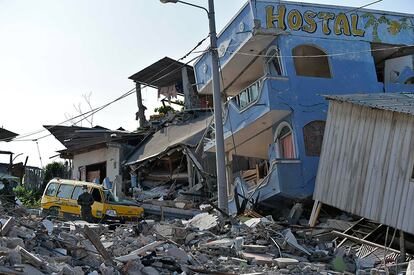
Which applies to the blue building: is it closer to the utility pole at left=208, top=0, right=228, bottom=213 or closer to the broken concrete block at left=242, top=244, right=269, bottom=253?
the utility pole at left=208, top=0, right=228, bottom=213

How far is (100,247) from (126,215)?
10843 millimetres

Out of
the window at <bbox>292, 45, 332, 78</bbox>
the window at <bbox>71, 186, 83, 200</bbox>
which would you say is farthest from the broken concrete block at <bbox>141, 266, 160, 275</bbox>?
the window at <bbox>292, 45, 332, 78</bbox>

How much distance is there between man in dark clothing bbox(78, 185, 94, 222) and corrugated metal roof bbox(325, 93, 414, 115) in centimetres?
864

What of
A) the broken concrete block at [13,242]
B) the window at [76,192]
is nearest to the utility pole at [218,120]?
the window at [76,192]

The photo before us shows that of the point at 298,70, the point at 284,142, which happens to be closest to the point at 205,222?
the point at 284,142

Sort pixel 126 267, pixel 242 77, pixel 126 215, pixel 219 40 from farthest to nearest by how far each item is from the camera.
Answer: pixel 242 77
pixel 219 40
pixel 126 215
pixel 126 267

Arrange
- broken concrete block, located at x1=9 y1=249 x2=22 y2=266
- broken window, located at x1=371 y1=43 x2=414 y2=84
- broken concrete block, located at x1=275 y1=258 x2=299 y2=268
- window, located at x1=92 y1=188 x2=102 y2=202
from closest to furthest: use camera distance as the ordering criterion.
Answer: broken concrete block, located at x1=9 y1=249 x2=22 y2=266, broken concrete block, located at x1=275 y1=258 x2=299 y2=268, window, located at x1=92 y1=188 x2=102 y2=202, broken window, located at x1=371 y1=43 x2=414 y2=84

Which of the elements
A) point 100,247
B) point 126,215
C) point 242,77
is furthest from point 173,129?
point 100,247

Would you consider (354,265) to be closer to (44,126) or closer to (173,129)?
(173,129)

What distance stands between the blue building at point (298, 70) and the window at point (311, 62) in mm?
41

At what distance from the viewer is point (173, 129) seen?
31.6 meters

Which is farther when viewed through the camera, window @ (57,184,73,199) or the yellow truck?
window @ (57,184,73,199)

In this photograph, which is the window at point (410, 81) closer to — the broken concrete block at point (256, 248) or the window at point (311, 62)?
the window at point (311, 62)

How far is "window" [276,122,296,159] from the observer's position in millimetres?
20719
